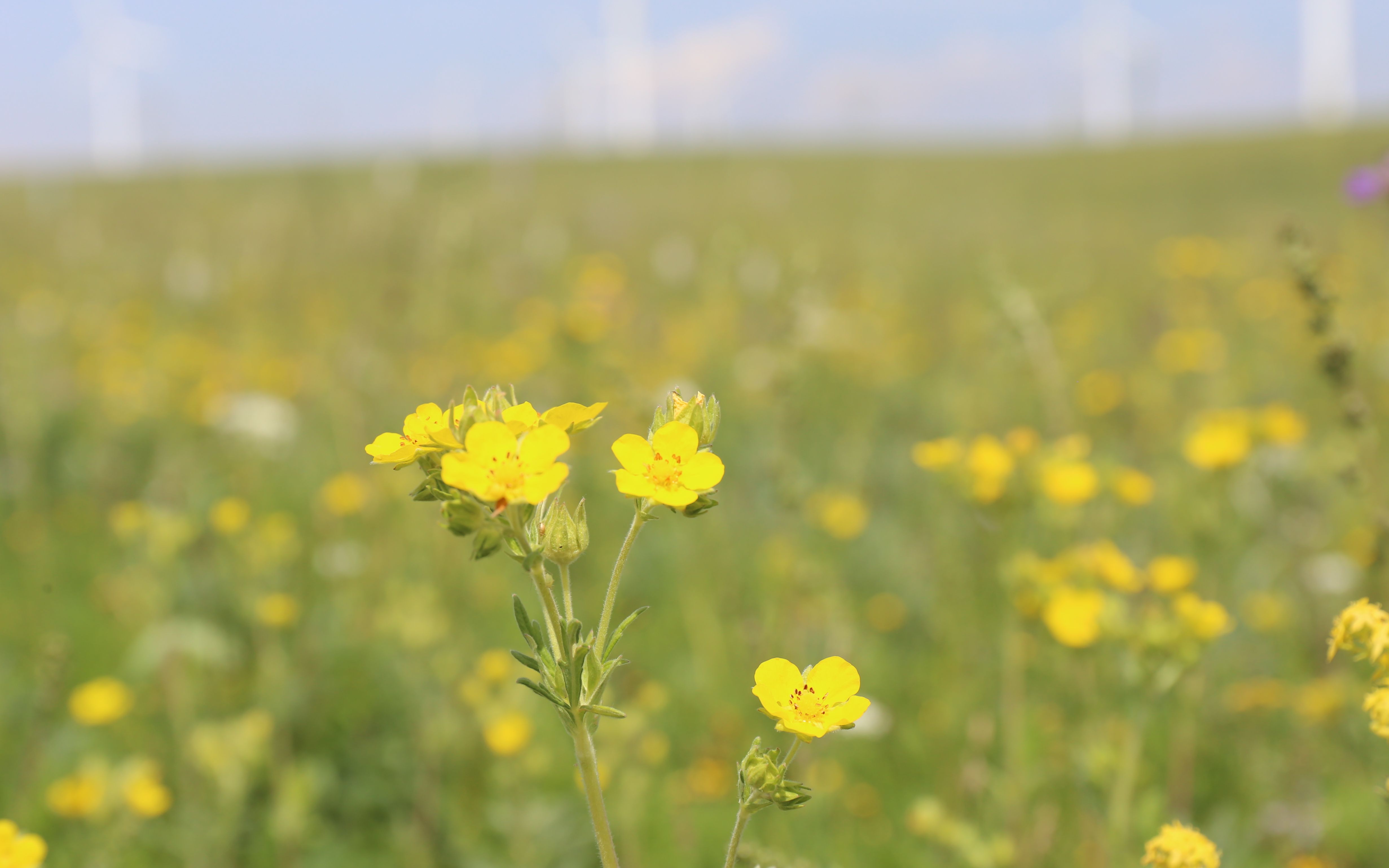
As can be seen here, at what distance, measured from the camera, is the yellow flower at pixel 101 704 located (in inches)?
108

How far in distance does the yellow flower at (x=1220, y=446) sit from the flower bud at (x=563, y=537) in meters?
2.10

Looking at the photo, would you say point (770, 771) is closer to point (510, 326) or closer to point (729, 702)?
point (729, 702)

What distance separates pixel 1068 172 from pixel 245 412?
1984 cm

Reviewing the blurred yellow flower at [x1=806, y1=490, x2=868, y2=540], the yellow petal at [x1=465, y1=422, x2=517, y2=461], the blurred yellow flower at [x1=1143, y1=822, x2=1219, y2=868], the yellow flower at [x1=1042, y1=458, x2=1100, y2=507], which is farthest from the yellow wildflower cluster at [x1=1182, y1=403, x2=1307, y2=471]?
the yellow petal at [x1=465, y1=422, x2=517, y2=461]

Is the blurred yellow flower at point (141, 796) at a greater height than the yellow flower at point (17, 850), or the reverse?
the yellow flower at point (17, 850)

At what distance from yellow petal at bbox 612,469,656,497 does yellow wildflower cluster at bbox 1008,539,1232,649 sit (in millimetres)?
1315

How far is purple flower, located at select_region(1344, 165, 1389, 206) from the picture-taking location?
1916 millimetres

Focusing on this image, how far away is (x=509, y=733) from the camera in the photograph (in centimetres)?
244

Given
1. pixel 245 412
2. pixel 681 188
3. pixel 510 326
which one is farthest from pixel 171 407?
pixel 681 188

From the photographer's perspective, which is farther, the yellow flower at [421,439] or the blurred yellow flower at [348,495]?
the blurred yellow flower at [348,495]

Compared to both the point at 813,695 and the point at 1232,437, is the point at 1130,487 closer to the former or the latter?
the point at 1232,437

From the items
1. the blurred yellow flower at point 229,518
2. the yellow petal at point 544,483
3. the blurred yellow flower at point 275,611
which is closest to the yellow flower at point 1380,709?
the yellow petal at point 544,483

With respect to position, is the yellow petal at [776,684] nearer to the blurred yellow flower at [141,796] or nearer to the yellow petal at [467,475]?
the yellow petal at [467,475]

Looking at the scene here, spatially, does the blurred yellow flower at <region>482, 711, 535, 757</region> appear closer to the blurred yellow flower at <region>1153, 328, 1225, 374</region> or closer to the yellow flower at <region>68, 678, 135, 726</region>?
the yellow flower at <region>68, 678, 135, 726</region>
